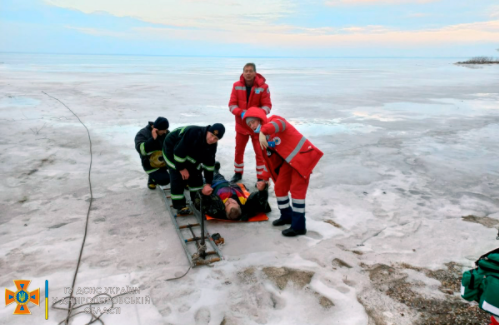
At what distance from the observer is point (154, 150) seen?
4.31 metres

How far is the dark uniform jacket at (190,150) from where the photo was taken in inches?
142

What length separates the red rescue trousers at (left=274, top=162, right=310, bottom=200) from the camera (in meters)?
3.35

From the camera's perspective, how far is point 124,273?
280 cm

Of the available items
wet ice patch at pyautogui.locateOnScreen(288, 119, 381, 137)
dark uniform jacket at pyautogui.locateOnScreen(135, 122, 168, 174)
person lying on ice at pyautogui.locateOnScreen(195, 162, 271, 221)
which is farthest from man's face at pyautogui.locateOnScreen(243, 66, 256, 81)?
wet ice patch at pyautogui.locateOnScreen(288, 119, 381, 137)

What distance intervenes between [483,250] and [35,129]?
8172 mm

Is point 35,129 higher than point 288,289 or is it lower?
higher

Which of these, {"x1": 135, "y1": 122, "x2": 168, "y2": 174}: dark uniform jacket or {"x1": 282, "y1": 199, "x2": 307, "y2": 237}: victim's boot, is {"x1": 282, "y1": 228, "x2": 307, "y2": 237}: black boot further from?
A: {"x1": 135, "y1": 122, "x2": 168, "y2": 174}: dark uniform jacket

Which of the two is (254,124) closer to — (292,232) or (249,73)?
(292,232)

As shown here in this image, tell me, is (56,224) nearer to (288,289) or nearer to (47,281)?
(47,281)

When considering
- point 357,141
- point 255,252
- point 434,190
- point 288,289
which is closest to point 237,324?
point 288,289

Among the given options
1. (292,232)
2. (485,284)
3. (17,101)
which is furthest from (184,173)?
(17,101)

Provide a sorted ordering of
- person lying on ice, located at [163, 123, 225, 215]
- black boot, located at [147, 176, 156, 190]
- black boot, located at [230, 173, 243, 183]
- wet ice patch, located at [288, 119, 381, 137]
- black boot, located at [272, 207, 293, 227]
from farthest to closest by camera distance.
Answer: wet ice patch, located at [288, 119, 381, 137] < black boot, located at [230, 173, 243, 183] < black boot, located at [147, 176, 156, 190] < black boot, located at [272, 207, 293, 227] < person lying on ice, located at [163, 123, 225, 215]

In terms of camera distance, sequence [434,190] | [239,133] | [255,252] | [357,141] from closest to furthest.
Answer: [255,252], [434,190], [239,133], [357,141]

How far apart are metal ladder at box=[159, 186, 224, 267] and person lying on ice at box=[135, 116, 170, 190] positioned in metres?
0.32
